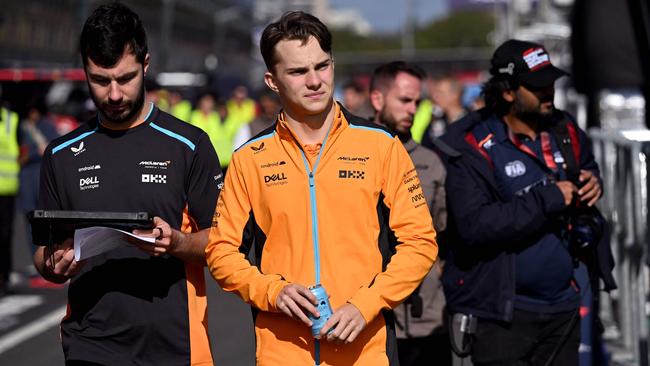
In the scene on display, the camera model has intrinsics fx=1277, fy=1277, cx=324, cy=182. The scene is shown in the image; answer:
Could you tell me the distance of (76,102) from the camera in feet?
98.4

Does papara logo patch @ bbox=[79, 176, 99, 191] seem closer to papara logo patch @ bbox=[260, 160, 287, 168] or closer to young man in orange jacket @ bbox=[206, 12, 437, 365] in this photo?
young man in orange jacket @ bbox=[206, 12, 437, 365]

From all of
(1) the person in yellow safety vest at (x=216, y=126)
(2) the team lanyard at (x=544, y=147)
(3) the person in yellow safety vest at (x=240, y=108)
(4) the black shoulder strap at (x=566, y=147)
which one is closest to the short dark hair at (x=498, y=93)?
(2) the team lanyard at (x=544, y=147)

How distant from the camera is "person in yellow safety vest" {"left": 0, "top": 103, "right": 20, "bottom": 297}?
1322 centimetres

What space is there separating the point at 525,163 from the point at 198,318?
1.69 meters

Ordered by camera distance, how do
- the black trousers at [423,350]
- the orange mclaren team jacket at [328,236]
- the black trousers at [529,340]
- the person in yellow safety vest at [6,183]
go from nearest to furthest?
the orange mclaren team jacket at [328,236] < the black trousers at [529,340] < the black trousers at [423,350] < the person in yellow safety vest at [6,183]

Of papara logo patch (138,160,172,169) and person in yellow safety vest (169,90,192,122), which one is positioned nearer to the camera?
papara logo patch (138,160,172,169)

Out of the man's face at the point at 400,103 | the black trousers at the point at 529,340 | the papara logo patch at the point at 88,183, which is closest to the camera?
the papara logo patch at the point at 88,183

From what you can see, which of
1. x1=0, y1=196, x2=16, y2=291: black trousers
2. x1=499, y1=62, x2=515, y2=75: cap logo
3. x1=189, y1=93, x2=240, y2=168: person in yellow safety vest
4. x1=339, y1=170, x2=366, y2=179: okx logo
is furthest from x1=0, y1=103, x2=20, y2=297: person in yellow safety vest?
x1=339, y1=170, x2=366, y2=179: okx logo

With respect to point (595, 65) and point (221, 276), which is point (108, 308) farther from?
point (595, 65)

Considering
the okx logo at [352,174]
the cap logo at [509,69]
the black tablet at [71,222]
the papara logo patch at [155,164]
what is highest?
the cap logo at [509,69]

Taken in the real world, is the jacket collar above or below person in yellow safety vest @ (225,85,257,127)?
above

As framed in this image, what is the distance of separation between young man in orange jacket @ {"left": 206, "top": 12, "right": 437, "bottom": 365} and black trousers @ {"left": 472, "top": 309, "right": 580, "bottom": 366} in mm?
1294

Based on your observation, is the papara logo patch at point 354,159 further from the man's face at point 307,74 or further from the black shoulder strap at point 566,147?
the black shoulder strap at point 566,147

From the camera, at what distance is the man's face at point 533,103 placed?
5.71m
